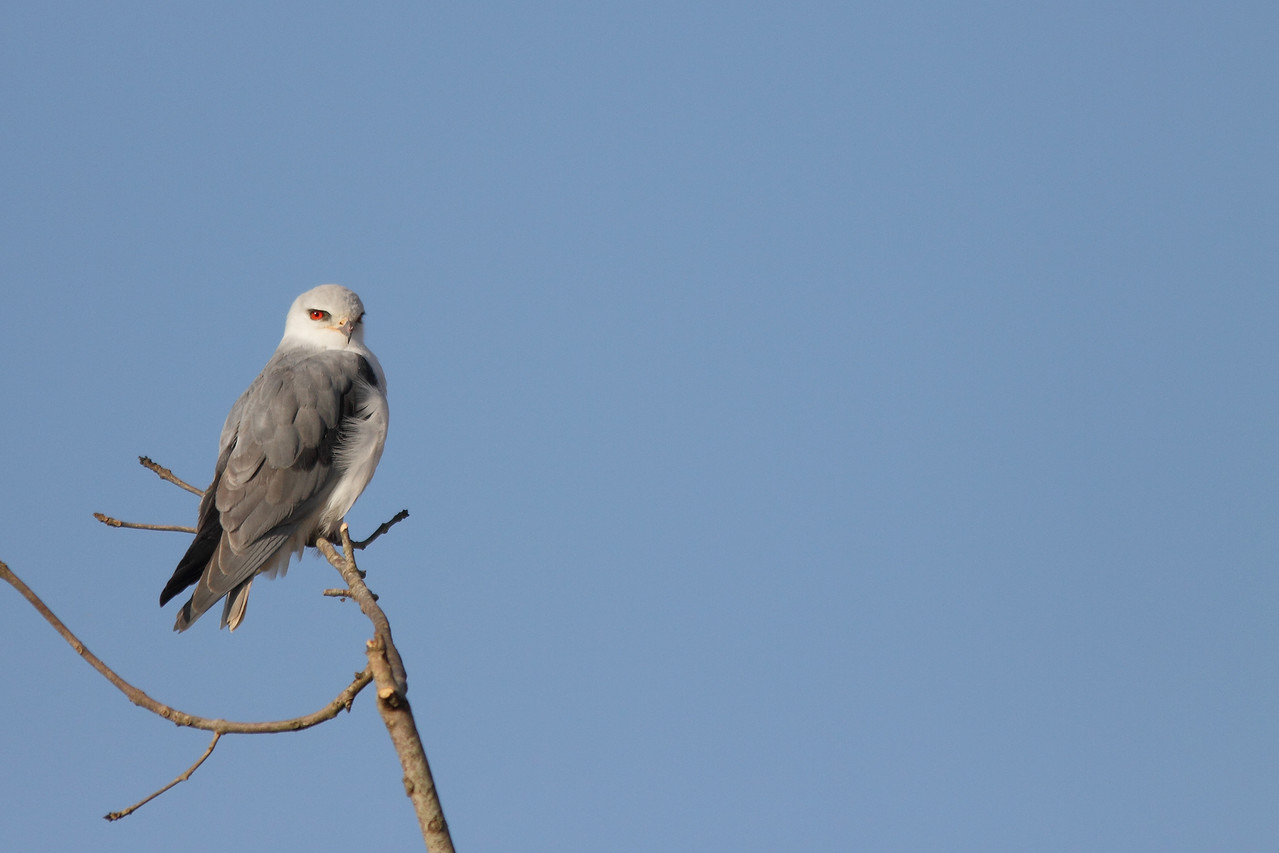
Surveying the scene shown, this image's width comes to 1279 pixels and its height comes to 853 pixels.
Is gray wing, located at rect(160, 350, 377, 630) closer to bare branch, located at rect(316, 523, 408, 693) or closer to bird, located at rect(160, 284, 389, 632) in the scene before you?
bird, located at rect(160, 284, 389, 632)

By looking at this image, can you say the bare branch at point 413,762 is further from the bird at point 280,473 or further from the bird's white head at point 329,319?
the bird's white head at point 329,319

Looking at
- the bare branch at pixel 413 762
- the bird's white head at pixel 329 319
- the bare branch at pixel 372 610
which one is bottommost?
the bare branch at pixel 413 762

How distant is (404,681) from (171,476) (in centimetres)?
388

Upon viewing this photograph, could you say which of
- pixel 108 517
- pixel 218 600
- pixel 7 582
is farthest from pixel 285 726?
pixel 218 600

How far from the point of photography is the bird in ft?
21.0

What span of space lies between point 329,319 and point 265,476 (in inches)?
63.7

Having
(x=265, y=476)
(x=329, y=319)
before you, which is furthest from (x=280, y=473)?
(x=329, y=319)

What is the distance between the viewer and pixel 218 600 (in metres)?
6.28

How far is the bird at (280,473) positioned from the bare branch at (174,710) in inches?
126

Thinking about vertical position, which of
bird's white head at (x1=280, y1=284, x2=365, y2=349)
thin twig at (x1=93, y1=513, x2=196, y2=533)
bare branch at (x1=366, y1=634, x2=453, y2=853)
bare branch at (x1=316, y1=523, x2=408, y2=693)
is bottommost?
bare branch at (x1=366, y1=634, x2=453, y2=853)

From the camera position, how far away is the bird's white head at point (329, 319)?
25.6 feet

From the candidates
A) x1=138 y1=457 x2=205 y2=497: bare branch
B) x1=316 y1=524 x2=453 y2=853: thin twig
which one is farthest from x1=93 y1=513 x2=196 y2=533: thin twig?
x1=316 y1=524 x2=453 y2=853: thin twig

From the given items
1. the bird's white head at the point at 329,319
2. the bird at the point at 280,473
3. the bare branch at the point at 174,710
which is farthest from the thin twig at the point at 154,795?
the bird's white head at the point at 329,319

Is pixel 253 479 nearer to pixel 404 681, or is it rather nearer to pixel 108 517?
pixel 108 517
